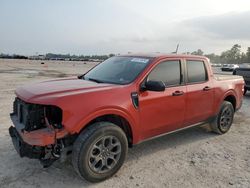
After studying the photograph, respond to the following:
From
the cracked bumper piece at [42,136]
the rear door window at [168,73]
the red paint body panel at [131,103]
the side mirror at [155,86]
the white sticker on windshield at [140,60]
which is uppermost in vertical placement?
the white sticker on windshield at [140,60]

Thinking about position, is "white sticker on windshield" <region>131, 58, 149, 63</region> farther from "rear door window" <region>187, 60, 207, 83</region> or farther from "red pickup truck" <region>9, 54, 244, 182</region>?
"rear door window" <region>187, 60, 207, 83</region>

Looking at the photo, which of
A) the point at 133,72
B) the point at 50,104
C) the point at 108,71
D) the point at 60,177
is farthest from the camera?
the point at 108,71

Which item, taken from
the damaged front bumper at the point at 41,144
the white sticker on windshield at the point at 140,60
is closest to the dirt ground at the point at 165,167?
the damaged front bumper at the point at 41,144

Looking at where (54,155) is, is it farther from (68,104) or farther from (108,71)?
(108,71)

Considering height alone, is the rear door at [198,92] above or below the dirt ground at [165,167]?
above

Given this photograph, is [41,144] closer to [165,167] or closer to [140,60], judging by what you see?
[165,167]

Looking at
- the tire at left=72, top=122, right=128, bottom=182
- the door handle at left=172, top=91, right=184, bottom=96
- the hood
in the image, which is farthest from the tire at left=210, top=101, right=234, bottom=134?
the hood

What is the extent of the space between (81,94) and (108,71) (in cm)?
135

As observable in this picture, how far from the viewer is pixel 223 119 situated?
19.8 ft

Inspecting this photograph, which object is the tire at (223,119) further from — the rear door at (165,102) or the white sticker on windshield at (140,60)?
the white sticker on windshield at (140,60)

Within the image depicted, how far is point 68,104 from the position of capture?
337 cm

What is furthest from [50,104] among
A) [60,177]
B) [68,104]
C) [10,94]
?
[10,94]

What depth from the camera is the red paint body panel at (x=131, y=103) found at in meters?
3.40

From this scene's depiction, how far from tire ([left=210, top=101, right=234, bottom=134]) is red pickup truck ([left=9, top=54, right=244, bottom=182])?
69cm
